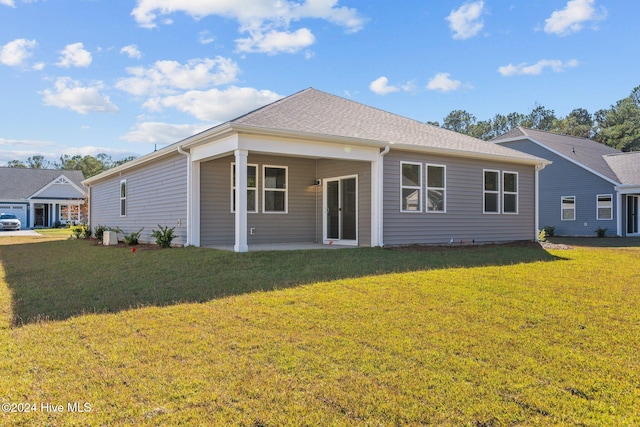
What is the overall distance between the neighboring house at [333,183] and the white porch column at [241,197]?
0.8 inches

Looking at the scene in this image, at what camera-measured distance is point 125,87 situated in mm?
20438

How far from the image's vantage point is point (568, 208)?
2305 cm

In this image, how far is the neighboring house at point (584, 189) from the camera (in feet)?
70.4

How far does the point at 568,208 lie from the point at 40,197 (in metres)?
37.0

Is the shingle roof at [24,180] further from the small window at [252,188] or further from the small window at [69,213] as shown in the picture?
the small window at [252,188]

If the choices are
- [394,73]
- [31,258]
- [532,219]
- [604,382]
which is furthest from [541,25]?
[31,258]

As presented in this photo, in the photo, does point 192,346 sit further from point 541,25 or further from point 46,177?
point 46,177

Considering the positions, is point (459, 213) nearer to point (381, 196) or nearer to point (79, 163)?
point (381, 196)

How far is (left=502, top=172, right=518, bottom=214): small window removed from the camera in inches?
549

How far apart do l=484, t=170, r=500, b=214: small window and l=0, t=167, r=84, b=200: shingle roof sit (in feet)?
105

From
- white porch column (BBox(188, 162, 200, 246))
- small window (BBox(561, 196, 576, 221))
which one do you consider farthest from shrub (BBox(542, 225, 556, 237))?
white porch column (BBox(188, 162, 200, 246))

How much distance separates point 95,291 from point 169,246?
17.1 ft

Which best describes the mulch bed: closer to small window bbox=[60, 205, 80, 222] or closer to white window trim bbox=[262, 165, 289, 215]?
white window trim bbox=[262, 165, 289, 215]

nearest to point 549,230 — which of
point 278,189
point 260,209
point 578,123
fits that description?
point 278,189
